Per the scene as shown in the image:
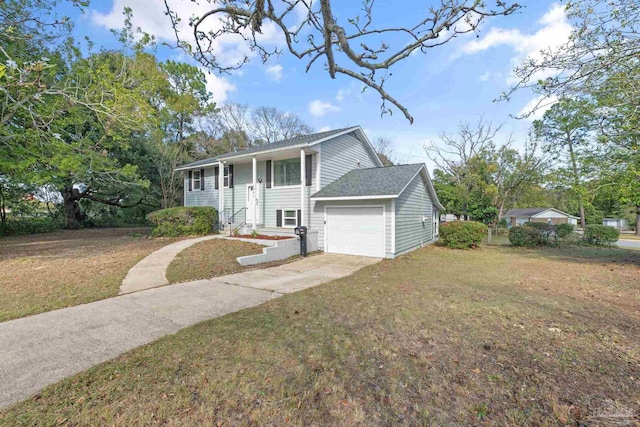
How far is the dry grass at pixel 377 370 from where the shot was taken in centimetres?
224

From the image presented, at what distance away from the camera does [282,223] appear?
13.1 m

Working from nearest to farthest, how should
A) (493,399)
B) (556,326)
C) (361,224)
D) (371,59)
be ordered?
(493,399) → (371,59) → (556,326) → (361,224)

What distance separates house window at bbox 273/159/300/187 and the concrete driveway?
6.77 meters

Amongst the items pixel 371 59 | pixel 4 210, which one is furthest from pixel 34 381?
pixel 4 210

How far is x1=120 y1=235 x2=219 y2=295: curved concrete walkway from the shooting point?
6031mm

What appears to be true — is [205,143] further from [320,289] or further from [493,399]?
[493,399]

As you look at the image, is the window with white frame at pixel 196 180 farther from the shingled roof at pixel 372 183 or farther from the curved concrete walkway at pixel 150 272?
the shingled roof at pixel 372 183

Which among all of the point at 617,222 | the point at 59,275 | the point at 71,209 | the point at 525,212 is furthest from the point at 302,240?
the point at 617,222

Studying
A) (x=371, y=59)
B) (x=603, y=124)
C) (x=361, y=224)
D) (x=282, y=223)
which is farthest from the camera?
(x=282, y=223)

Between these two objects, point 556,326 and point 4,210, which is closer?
point 556,326

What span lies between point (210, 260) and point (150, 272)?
64.2 inches

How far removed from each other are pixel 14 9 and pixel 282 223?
1111cm

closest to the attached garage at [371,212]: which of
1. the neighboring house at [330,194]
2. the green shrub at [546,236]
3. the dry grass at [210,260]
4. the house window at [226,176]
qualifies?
the neighboring house at [330,194]

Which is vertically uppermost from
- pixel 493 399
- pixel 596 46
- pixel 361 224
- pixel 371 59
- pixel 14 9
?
pixel 14 9
